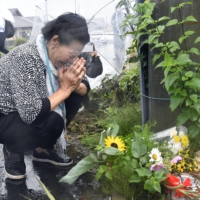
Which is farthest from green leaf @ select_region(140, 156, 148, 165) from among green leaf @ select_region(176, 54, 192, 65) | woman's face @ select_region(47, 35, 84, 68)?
woman's face @ select_region(47, 35, 84, 68)

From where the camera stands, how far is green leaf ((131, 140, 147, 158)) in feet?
7.52

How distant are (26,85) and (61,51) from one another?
40 cm

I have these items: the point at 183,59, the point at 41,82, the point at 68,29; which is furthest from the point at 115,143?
the point at 68,29

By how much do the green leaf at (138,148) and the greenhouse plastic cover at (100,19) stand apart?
5.52 ft

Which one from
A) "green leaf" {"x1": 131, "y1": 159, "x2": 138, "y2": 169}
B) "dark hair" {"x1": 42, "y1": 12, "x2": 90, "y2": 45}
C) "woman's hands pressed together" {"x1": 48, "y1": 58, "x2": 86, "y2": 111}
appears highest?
"dark hair" {"x1": 42, "y1": 12, "x2": 90, "y2": 45}

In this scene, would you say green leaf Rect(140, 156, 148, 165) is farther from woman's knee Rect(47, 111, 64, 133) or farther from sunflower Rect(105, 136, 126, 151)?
woman's knee Rect(47, 111, 64, 133)

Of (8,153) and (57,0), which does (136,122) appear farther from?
(57,0)

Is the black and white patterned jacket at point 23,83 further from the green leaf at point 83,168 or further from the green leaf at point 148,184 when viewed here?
the green leaf at point 148,184

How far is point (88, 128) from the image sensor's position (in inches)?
169

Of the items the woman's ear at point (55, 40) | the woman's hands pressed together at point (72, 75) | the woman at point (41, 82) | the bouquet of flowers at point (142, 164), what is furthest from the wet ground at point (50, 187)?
the woman's ear at point (55, 40)

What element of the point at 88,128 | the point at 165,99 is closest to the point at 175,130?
the point at 165,99

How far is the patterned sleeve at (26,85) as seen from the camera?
2.85 meters

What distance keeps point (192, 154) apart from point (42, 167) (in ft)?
4.95

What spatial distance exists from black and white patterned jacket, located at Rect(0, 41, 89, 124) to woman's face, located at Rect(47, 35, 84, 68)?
0.37 ft
